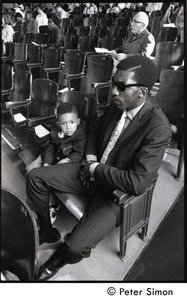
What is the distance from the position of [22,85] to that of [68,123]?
89 centimetres

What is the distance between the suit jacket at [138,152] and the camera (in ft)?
2.67

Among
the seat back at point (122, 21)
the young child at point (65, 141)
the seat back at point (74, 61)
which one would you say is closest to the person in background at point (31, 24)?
the seat back at point (122, 21)

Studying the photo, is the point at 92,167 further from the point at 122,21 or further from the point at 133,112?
the point at 122,21

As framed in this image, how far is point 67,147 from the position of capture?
116 cm

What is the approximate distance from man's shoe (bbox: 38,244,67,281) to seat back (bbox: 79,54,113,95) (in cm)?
127

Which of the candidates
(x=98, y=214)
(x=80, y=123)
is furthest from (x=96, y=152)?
(x=98, y=214)

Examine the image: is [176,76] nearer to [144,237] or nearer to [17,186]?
[144,237]

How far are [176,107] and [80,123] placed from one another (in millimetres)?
611

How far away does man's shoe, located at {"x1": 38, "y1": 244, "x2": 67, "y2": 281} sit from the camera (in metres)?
0.93

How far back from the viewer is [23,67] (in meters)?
2.53

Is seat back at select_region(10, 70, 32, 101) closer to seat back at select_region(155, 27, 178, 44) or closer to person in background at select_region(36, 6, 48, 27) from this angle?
seat back at select_region(155, 27, 178, 44)

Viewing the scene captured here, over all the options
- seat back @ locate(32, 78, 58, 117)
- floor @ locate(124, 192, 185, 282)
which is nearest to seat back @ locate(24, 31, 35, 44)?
seat back @ locate(32, 78, 58, 117)
